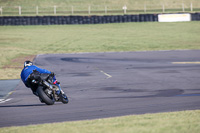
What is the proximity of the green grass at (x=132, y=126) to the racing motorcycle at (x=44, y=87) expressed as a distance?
2.64 metres

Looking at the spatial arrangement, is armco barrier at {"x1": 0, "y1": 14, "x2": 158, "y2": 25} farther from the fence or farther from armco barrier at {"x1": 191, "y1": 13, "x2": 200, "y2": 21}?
the fence

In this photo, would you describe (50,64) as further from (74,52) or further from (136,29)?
(136,29)

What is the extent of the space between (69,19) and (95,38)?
5.70 m

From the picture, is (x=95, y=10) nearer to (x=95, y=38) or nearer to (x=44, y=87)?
(x=95, y=38)

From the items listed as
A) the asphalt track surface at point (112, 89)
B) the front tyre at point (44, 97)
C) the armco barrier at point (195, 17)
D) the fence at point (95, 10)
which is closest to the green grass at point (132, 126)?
the asphalt track surface at point (112, 89)

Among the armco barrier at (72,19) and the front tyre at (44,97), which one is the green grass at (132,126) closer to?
the front tyre at (44,97)

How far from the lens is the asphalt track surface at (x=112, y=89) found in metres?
10.6

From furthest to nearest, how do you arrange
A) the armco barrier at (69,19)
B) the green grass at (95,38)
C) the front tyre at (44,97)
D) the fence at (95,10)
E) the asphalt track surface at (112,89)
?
1. the fence at (95,10)
2. the armco barrier at (69,19)
3. the green grass at (95,38)
4. the front tyre at (44,97)
5. the asphalt track surface at (112,89)

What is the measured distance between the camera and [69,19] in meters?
41.8

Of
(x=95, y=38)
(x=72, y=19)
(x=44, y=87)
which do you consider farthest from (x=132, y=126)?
(x=72, y=19)

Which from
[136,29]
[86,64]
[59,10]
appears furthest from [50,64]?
[59,10]

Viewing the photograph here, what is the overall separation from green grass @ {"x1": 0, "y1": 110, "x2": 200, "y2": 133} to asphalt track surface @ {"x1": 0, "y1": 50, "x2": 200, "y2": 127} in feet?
3.83

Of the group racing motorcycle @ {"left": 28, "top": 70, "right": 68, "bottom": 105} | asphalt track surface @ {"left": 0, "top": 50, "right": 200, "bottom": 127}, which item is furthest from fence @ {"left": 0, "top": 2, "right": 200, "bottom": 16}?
racing motorcycle @ {"left": 28, "top": 70, "right": 68, "bottom": 105}

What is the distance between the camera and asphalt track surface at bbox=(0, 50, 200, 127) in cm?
1055
